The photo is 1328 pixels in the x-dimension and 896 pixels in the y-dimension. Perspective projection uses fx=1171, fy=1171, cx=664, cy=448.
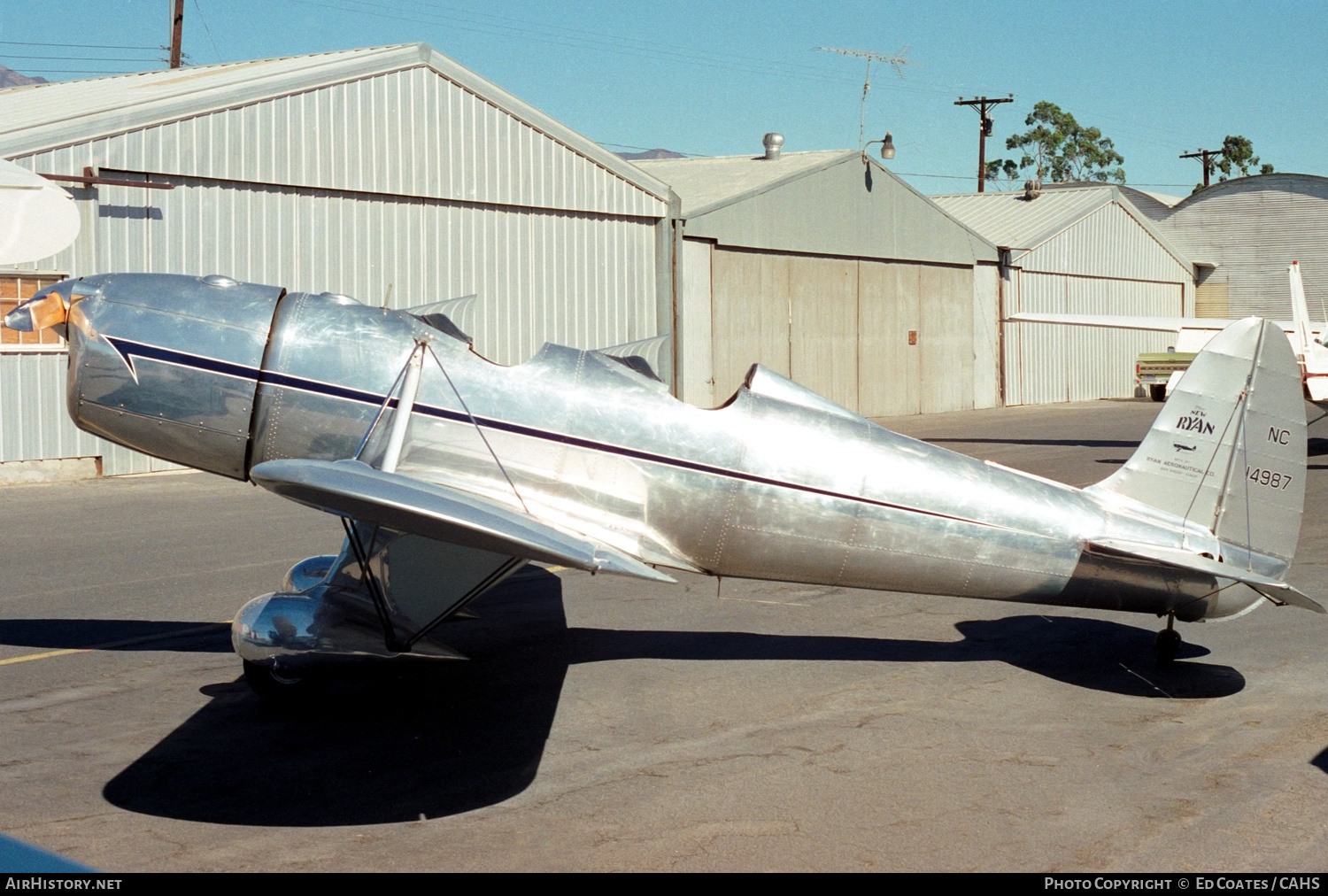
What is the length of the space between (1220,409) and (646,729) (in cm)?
393

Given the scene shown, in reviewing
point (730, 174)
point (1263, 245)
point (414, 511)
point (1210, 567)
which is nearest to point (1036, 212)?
point (1263, 245)

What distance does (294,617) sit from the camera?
20.7ft

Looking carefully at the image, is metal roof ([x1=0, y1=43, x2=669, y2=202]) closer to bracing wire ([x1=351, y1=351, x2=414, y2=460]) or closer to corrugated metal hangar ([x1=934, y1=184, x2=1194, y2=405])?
bracing wire ([x1=351, y1=351, x2=414, y2=460])

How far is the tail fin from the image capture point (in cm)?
695

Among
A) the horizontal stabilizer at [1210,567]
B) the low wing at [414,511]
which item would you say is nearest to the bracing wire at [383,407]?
the low wing at [414,511]

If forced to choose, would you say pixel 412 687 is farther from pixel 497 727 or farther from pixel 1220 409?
pixel 1220 409

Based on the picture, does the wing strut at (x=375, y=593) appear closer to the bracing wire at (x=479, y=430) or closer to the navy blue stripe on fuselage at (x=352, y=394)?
the navy blue stripe on fuselage at (x=352, y=394)

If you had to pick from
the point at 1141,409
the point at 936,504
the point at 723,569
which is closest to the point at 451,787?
the point at 723,569

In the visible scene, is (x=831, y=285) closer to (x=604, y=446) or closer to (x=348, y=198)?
(x=348, y=198)

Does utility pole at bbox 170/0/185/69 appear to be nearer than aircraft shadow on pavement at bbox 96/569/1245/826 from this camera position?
No

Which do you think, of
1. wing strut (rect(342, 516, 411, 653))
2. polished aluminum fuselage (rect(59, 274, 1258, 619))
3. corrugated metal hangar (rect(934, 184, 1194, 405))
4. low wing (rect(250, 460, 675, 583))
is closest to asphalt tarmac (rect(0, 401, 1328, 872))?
wing strut (rect(342, 516, 411, 653))

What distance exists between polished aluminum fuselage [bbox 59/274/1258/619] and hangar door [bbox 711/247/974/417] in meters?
19.2

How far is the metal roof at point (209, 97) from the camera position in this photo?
1606 centimetres

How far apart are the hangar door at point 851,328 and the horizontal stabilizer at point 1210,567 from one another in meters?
19.3
